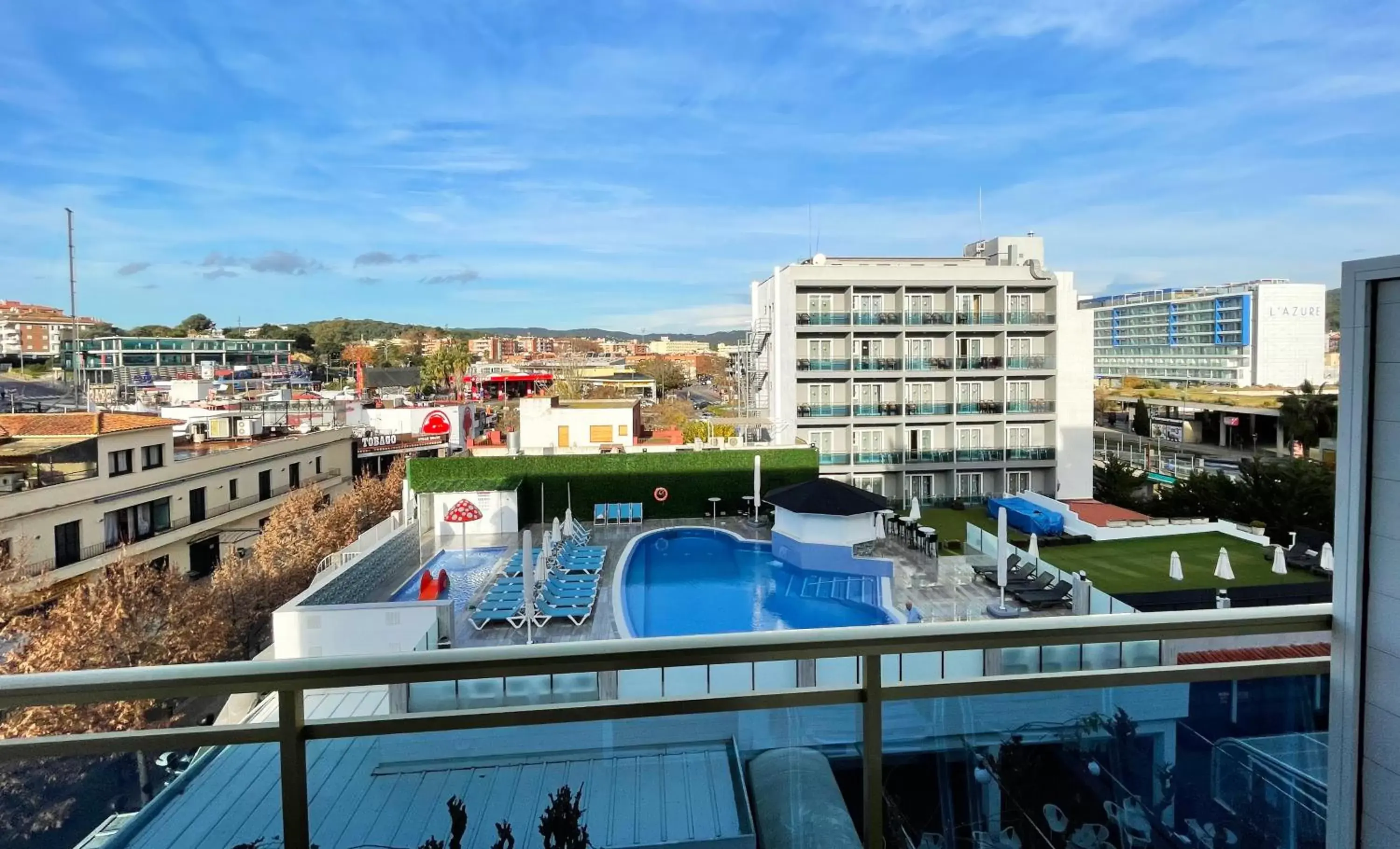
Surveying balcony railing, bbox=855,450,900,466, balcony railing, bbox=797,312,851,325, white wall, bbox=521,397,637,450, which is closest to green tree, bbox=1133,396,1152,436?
balcony railing, bbox=855,450,900,466

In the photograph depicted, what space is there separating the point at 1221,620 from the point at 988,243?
28.3 m

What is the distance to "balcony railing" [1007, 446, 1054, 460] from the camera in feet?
80.1

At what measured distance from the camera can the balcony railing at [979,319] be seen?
24188 millimetres

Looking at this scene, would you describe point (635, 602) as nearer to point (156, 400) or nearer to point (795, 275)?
point (795, 275)

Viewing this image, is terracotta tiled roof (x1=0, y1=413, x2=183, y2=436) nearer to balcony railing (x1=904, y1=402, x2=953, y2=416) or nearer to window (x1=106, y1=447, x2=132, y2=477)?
window (x1=106, y1=447, x2=132, y2=477)

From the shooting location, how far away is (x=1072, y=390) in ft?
80.3

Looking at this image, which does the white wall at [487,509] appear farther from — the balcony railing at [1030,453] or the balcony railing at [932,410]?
the balcony railing at [1030,453]

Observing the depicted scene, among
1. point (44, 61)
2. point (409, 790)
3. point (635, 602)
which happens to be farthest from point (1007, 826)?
point (44, 61)

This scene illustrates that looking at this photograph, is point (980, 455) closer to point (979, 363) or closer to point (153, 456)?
point (979, 363)

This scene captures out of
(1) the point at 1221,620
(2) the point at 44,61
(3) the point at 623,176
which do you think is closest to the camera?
(1) the point at 1221,620

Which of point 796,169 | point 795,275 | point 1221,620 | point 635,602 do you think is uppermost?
point 796,169

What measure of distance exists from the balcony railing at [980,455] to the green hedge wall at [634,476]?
6671mm

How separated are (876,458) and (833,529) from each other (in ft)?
32.5

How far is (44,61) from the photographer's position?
33.8ft
